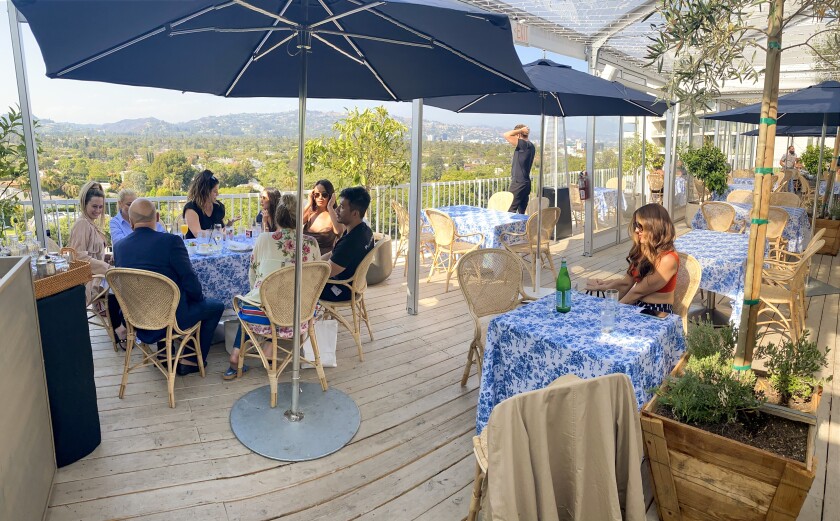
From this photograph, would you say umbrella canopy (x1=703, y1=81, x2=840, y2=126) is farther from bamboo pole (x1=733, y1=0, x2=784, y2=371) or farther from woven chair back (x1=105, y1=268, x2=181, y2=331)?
woven chair back (x1=105, y1=268, x2=181, y2=331)

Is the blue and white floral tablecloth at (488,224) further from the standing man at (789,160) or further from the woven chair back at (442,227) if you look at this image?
the standing man at (789,160)

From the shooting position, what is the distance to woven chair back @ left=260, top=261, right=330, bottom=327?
3436mm

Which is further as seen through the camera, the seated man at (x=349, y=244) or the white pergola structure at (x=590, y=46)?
the white pergola structure at (x=590, y=46)

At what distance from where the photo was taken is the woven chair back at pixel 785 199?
26.6ft

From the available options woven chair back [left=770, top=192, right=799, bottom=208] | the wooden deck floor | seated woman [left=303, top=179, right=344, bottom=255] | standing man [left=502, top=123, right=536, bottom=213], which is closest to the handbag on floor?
the wooden deck floor

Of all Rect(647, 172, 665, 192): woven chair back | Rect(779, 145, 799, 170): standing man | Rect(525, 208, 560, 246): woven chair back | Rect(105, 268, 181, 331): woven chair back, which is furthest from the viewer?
Rect(779, 145, 799, 170): standing man

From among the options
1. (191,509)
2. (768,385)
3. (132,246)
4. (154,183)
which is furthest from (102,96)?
(768,385)

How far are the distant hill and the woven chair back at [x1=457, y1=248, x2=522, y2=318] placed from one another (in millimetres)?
3580

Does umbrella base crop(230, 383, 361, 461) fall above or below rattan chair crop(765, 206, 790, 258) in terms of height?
below

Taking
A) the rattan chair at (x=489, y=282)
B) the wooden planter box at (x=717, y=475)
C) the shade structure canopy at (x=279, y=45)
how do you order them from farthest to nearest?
1. the rattan chair at (x=489, y=282)
2. the shade structure canopy at (x=279, y=45)
3. the wooden planter box at (x=717, y=475)

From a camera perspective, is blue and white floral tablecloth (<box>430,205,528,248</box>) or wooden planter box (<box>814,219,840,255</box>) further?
wooden planter box (<box>814,219,840,255</box>)

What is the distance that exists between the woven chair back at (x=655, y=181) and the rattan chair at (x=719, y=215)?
661cm

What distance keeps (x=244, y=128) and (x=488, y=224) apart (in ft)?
16.6

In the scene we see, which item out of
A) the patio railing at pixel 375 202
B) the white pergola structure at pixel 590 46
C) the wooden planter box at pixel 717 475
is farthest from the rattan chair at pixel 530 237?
the wooden planter box at pixel 717 475
